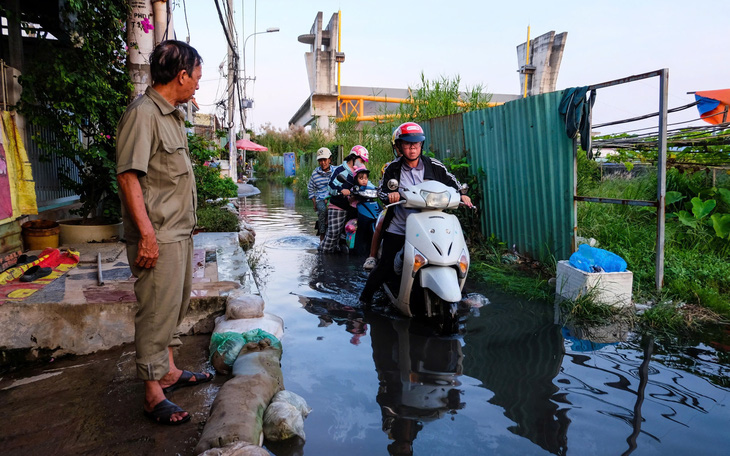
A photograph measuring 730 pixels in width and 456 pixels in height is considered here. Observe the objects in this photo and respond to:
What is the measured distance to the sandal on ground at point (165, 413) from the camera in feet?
8.81

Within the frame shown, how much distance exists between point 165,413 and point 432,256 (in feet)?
7.89

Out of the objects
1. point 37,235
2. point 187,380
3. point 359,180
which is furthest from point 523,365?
point 37,235

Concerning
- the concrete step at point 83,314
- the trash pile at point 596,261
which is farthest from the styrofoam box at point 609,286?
the concrete step at point 83,314

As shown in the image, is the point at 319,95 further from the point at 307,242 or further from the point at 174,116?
the point at 174,116

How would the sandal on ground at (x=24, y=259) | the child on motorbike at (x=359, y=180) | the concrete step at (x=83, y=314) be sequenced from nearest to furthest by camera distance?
the concrete step at (x=83, y=314), the sandal on ground at (x=24, y=259), the child on motorbike at (x=359, y=180)

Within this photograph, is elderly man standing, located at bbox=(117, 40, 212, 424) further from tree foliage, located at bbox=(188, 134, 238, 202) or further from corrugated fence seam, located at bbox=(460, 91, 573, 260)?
tree foliage, located at bbox=(188, 134, 238, 202)

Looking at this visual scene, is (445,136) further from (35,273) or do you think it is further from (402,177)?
(35,273)

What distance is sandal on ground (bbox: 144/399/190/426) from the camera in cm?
269

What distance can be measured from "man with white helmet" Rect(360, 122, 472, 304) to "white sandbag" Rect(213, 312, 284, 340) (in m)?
1.27

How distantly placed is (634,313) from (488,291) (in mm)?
1565

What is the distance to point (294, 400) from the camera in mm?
2914

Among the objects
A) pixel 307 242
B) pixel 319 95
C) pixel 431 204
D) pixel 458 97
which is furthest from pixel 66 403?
pixel 319 95

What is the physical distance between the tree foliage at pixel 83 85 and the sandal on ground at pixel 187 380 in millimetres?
4133

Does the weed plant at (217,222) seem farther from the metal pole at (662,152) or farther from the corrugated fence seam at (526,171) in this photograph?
the metal pole at (662,152)
